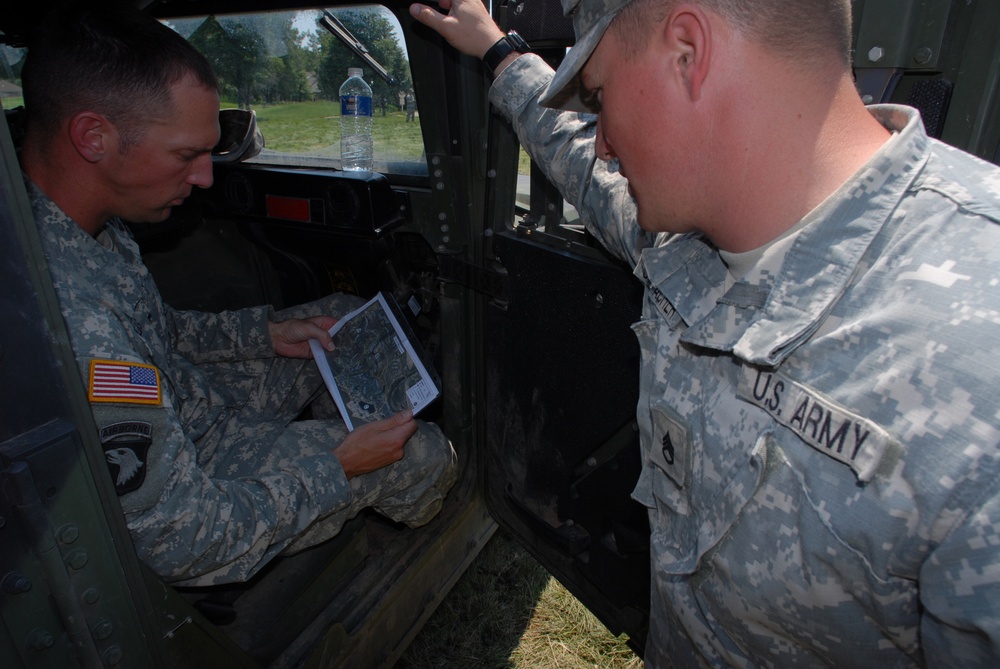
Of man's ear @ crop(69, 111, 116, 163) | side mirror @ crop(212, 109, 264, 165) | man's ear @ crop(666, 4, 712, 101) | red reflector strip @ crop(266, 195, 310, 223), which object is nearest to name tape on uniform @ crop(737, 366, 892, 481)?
man's ear @ crop(666, 4, 712, 101)

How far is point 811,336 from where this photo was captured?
2.52 ft

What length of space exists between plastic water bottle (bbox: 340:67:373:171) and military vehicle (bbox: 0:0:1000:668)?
0.22 ft

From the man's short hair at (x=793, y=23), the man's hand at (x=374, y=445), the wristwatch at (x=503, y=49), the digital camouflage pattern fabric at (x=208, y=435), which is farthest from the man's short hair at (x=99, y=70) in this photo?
the man's short hair at (x=793, y=23)

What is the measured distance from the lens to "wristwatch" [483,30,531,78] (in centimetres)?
136

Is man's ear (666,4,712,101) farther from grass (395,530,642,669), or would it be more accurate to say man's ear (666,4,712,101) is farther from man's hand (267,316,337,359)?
grass (395,530,642,669)

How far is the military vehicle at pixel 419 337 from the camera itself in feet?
2.61

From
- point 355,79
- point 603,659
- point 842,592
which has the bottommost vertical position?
point 603,659

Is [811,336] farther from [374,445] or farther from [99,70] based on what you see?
[99,70]

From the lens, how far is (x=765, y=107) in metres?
0.76

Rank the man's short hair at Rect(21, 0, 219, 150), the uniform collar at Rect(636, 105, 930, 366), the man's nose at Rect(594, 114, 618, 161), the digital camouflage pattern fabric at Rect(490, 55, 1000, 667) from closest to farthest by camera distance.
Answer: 1. the digital camouflage pattern fabric at Rect(490, 55, 1000, 667)
2. the uniform collar at Rect(636, 105, 930, 366)
3. the man's nose at Rect(594, 114, 618, 161)
4. the man's short hair at Rect(21, 0, 219, 150)

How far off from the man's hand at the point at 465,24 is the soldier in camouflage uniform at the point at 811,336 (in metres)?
0.52

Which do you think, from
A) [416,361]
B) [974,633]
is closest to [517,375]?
[416,361]

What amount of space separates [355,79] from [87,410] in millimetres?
1351

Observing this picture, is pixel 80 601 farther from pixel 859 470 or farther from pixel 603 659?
pixel 603 659
